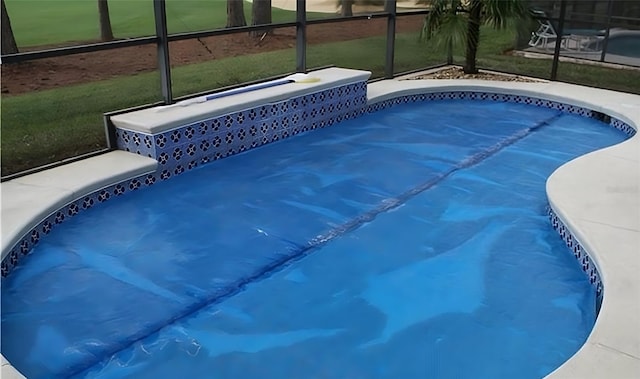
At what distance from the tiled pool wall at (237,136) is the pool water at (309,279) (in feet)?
0.29

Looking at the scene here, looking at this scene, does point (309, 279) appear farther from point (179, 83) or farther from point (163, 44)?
point (179, 83)

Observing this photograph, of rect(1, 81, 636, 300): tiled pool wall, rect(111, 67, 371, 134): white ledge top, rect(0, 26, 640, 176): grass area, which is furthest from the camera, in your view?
rect(0, 26, 640, 176): grass area

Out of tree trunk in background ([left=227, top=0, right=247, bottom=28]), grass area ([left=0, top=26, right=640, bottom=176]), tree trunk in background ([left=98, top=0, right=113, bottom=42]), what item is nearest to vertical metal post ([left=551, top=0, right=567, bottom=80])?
grass area ([left=0, top=26, right=640, bottom=176])

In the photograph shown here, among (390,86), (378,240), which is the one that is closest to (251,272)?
(378,240)

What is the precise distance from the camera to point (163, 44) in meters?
5.40

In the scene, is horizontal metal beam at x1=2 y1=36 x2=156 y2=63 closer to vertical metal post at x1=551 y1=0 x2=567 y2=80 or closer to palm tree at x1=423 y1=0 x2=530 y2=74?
palm tree at x1=423 y1=0 x2=530 y2=74

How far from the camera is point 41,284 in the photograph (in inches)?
142

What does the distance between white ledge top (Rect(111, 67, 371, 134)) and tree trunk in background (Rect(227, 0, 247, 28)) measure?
299 centimetres

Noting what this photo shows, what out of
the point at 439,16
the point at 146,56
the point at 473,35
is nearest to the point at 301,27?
the point at 439,16

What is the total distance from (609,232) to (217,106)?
133 inches

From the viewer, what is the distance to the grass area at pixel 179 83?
232 inches

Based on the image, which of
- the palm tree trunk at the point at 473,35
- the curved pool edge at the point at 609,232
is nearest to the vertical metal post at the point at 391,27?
the palm tree trunk at the point at 473,35

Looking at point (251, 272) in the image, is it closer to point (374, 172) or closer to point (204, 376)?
point (204, 376)

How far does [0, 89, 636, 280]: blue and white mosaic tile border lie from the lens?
4.03 metres
